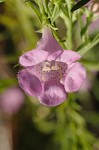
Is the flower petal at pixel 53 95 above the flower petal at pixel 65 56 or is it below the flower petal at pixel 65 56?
below

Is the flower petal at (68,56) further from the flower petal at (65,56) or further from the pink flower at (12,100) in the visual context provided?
the pink flower at (12,100)

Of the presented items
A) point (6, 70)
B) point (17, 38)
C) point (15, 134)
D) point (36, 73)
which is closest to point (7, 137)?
point (15, 134)

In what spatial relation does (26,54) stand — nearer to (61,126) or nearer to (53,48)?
(53,48)

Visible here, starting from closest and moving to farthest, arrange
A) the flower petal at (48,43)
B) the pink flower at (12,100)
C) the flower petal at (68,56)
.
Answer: the flower petal at (68,56), the flower petal at (48,43), the pink flower at (12,100)

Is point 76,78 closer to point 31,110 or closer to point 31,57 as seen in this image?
point 31,57

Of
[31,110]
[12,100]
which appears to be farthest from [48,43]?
[12,100]

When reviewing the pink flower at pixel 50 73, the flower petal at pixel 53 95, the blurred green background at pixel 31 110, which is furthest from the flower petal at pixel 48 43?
the blurred green background at pixel 31 110
